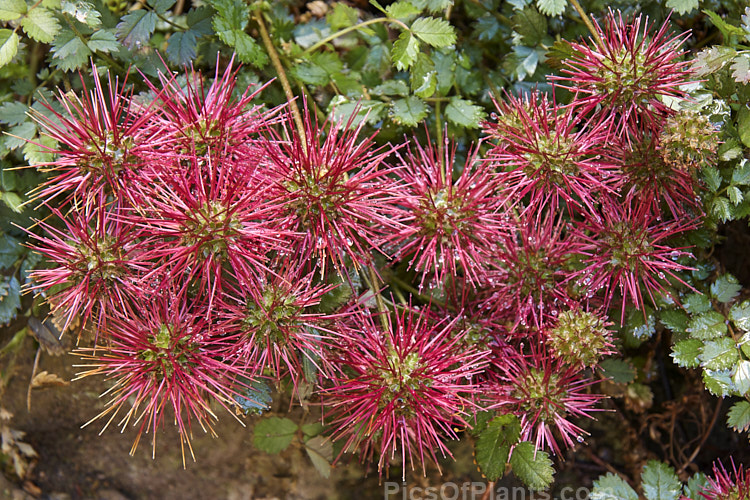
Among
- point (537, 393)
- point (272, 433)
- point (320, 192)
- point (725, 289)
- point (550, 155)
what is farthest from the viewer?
point (272, 433)

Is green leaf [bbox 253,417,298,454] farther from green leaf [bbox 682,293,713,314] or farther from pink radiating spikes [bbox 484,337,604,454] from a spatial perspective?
green leaf [bbox 682,293,713,314]

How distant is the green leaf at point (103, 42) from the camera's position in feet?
5.28

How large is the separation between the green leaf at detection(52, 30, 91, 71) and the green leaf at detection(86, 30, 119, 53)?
0.02 m

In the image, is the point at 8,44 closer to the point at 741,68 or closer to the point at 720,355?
the point at 741,68

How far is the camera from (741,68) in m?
1.43

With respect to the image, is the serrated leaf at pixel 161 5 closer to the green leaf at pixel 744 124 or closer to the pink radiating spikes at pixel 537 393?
the pink radiating spikes at pixel 537 393

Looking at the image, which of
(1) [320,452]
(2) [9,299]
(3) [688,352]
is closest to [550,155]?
(3) [688,352]

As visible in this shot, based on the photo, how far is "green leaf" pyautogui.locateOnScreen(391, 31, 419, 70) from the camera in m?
1.65

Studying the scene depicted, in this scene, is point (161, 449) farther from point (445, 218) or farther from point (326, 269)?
point (445, 218)

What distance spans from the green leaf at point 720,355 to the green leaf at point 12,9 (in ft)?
7.29

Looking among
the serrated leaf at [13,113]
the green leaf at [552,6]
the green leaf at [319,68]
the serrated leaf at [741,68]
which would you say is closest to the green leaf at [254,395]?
the green leaf at [319,68]

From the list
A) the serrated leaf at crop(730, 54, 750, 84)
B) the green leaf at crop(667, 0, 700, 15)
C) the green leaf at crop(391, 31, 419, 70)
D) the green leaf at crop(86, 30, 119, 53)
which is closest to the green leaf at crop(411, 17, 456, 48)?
the green leaf at crop(391, 31, 419, 70)

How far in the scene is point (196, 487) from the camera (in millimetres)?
2301

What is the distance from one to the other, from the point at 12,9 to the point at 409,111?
1196 millimetres
